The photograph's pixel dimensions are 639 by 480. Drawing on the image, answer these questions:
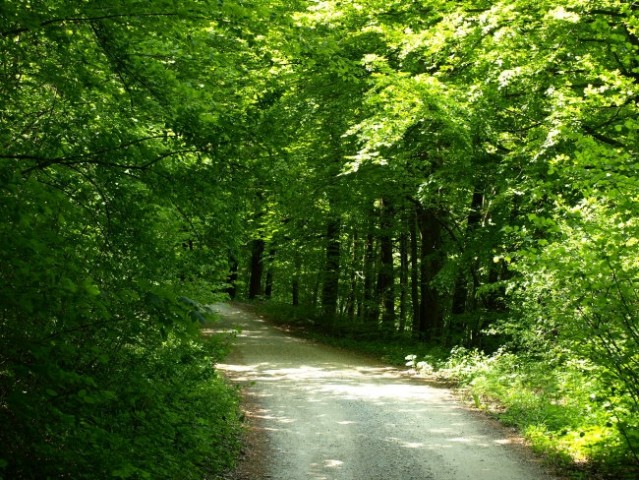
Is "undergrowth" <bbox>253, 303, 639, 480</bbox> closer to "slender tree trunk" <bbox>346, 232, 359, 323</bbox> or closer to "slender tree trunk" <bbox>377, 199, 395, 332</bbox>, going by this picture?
"slender tree trunk" <bbox>377, 199, 395, 332</bbox>

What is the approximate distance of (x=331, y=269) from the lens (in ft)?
76.5

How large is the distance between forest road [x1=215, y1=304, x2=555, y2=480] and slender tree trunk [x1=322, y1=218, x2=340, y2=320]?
6.67 meters

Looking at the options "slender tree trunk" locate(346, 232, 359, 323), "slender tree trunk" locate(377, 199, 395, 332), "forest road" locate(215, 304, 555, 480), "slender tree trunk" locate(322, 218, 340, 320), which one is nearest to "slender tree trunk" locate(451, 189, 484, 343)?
"forest road" locate(215, 304, 555, 480)

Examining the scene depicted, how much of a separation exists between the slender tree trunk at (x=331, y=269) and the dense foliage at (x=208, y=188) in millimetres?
7623

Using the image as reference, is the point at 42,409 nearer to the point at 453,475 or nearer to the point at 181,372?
the point at 181,372

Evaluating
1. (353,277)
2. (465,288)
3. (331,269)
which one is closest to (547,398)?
(465,288)

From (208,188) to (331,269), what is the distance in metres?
18.4

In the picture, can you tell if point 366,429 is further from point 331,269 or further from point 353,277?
point 353,277

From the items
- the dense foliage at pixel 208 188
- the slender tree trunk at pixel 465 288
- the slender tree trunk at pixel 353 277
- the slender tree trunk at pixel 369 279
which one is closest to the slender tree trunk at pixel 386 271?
the slender tree trunk at pixel 369 279

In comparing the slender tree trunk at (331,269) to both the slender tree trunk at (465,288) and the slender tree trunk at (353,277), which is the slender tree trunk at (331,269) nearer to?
the slender tree trunk at (353,277)

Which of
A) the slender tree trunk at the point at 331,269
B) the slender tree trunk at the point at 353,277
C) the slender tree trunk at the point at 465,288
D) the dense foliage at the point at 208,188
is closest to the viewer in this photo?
the dense foliage at the point at 208,188

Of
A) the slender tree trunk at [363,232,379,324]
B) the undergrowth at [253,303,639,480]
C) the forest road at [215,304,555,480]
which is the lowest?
the forest road at [215,304,555,480]

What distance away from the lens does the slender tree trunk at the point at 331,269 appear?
23.0 m

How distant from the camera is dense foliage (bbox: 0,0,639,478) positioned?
4.10 metres
